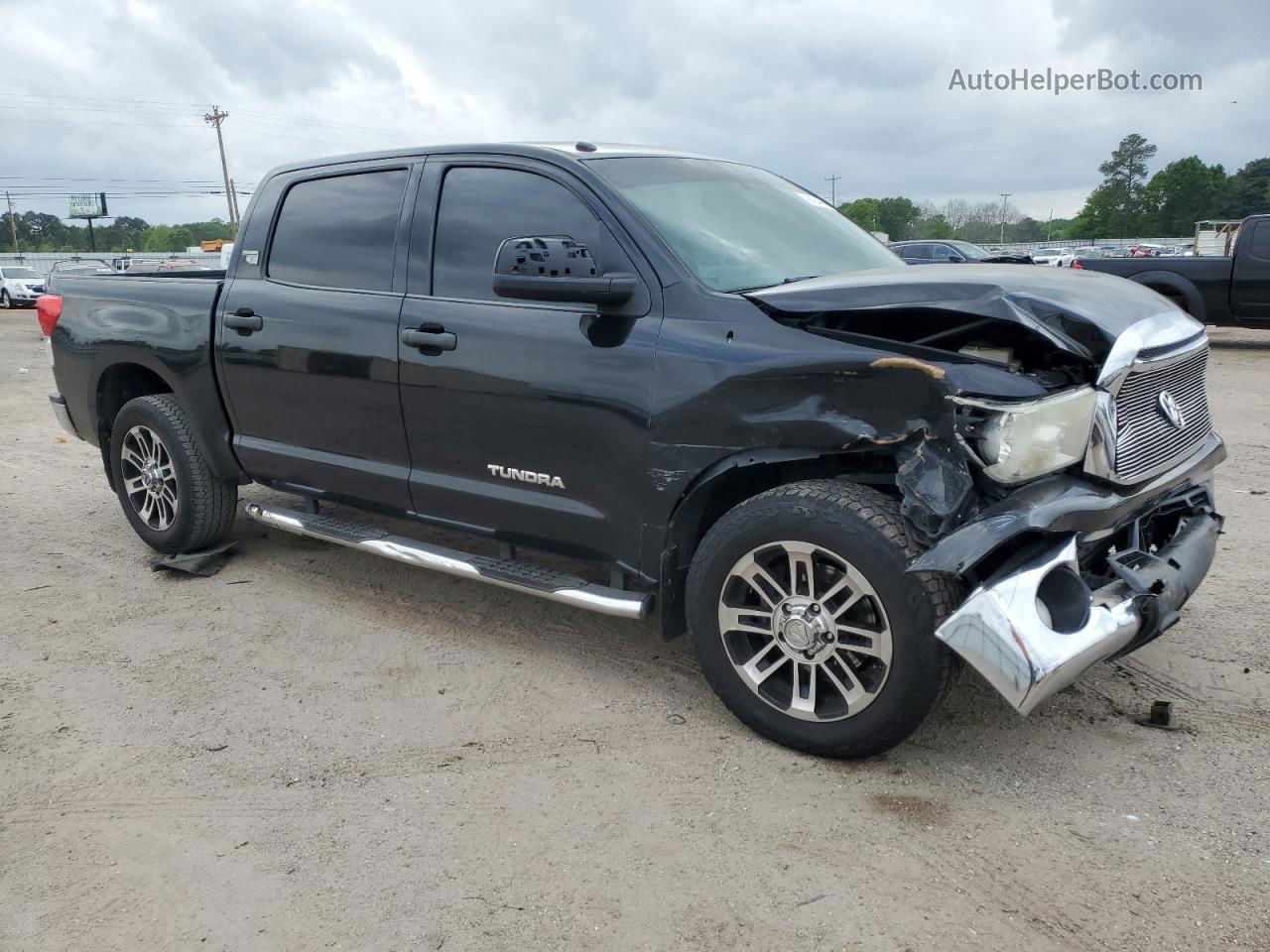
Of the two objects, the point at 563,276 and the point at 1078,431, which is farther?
the point at 563,276

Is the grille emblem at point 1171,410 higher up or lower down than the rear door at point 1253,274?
lower down

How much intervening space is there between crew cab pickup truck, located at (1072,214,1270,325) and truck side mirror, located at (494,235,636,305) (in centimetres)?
1135

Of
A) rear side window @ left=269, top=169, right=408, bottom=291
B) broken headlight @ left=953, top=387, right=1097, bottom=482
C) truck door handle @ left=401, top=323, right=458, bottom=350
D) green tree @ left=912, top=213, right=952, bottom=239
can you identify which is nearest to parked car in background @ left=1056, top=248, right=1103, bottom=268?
broken headlight @ left=953, top=387, right=1097, bottom=482

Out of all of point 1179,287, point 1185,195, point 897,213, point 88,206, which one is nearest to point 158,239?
point 88,206

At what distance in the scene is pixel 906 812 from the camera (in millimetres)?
2984

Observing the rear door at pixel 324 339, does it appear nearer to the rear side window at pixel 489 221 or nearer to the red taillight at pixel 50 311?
the rear side window at pixel 489 221

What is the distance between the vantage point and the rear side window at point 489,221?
12.2 ft

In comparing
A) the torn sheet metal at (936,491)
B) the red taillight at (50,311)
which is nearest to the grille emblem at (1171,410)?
the torn sheet metal at (936,491)

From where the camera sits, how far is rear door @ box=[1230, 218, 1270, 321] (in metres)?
12.9

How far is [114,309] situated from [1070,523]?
4.75m

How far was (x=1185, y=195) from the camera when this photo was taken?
96.1 meters

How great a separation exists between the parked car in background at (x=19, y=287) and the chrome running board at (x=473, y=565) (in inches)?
1311

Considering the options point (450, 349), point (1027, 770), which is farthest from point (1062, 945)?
point (450, 349)

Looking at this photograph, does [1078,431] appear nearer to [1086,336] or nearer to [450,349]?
[1086,336]
